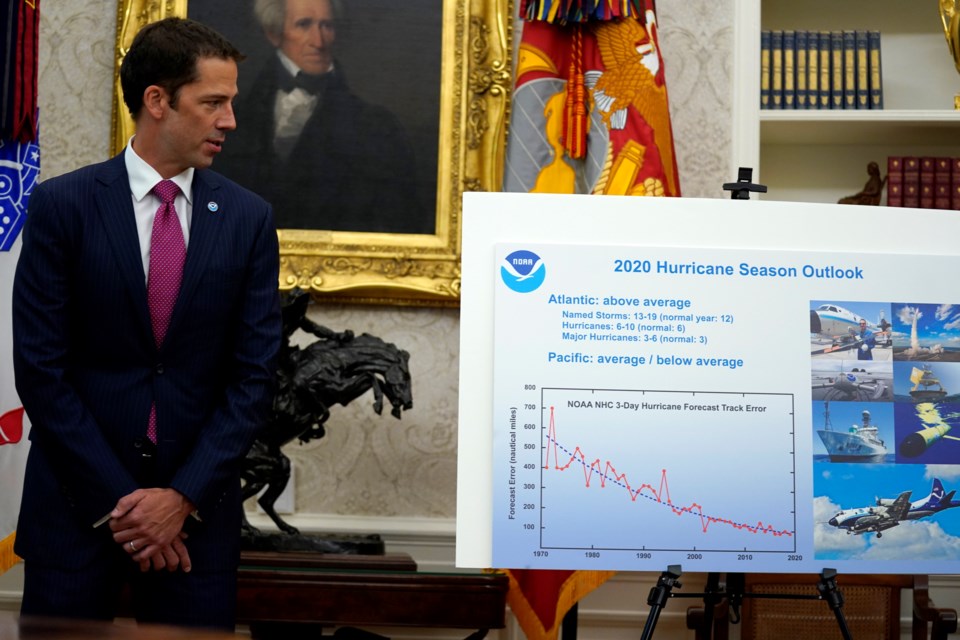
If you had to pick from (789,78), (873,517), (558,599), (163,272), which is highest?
(789,78)

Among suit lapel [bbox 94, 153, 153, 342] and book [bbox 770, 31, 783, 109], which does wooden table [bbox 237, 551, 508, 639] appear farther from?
book [bbox 770, 31, 783, 109]

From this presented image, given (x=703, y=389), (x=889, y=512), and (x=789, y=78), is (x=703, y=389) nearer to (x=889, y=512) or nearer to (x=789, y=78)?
(x=889, y=512)

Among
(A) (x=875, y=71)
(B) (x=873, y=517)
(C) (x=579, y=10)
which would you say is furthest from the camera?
(A) (x=875, y=71)

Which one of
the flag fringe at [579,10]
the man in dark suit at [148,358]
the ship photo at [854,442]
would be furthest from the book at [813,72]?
the man in dark suit at [148,358]

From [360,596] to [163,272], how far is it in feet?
4.37

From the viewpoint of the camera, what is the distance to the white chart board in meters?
2.64

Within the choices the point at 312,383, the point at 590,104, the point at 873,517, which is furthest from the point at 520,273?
the point at 590,104

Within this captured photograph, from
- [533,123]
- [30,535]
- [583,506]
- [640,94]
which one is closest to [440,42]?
[533,123]

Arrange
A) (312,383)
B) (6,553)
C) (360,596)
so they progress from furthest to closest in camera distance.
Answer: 1. (312,383)
2. (360,596)
3. (6,553)

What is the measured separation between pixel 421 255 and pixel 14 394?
1.51 m

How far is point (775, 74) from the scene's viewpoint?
13.9ft

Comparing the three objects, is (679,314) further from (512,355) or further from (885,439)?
(885,439)

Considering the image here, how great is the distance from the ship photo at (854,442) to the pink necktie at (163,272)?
152cm

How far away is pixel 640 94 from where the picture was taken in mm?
4008
